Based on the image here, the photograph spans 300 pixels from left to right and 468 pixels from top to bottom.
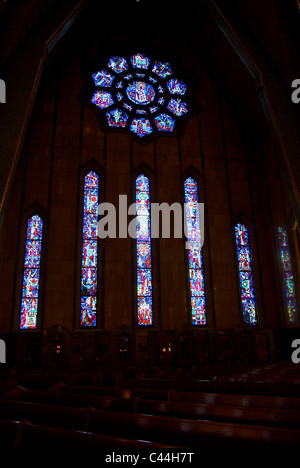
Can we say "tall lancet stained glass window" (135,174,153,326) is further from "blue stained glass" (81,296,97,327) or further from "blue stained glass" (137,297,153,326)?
"blue stained glass" (81,296,97,327)

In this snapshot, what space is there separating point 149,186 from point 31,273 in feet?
16.6

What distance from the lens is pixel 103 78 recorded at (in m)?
14.3

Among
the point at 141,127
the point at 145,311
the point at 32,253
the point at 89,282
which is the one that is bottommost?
the point at 145,311

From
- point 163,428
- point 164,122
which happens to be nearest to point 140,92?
point 164,122

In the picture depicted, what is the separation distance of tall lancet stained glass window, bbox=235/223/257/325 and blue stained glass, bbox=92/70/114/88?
7490 millimetres

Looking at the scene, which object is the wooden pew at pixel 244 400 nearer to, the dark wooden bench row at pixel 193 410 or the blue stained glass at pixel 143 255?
the dark wooden bench row at pixel 193 410

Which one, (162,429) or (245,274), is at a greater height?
(245,274)

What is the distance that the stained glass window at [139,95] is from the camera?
13.9 m

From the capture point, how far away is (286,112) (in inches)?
388

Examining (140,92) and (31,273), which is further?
(140,92)

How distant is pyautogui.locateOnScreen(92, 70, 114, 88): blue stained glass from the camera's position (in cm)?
1420

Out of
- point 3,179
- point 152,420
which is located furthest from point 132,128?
point 152,420

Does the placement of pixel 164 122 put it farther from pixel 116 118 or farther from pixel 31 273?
pixel 31 273
